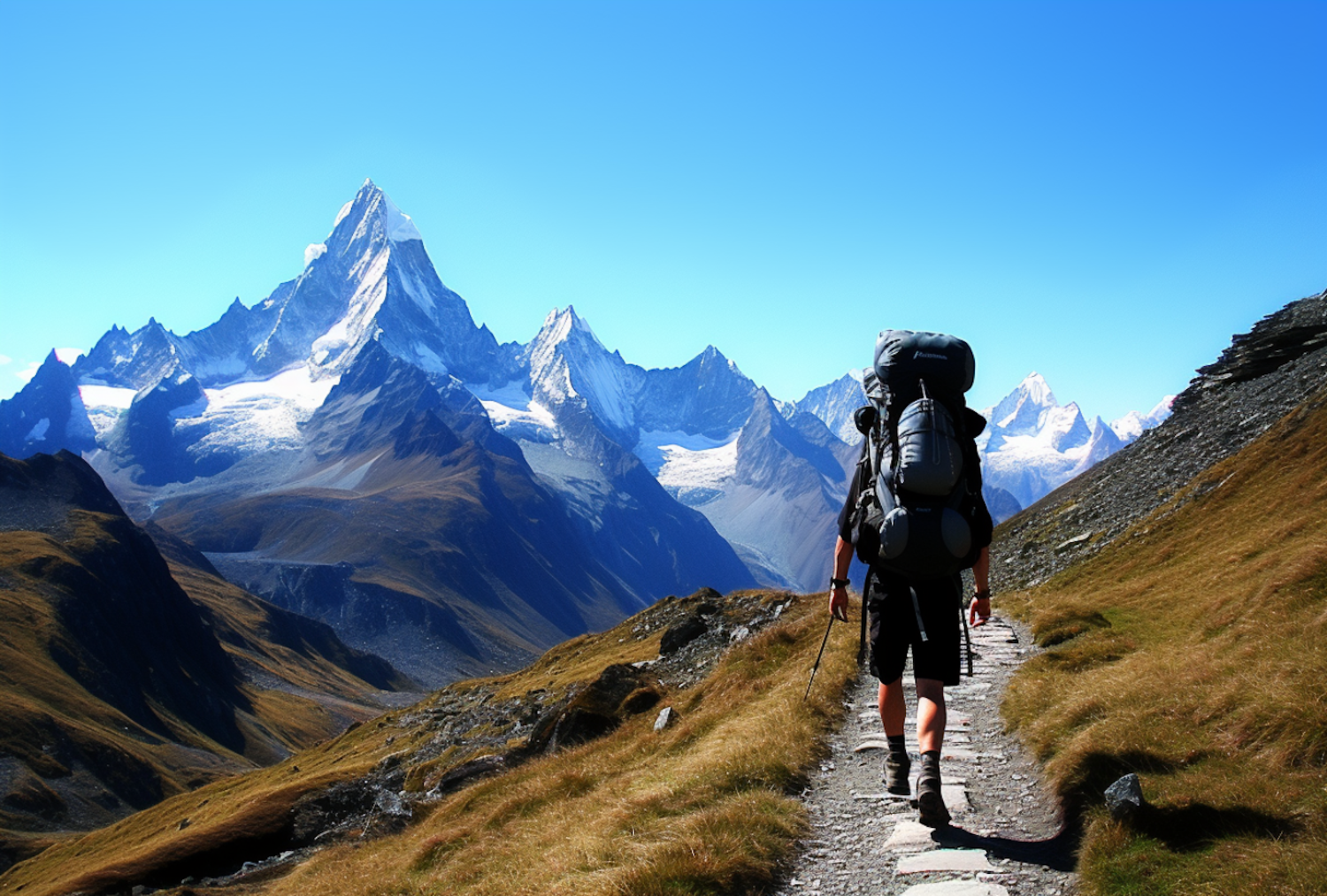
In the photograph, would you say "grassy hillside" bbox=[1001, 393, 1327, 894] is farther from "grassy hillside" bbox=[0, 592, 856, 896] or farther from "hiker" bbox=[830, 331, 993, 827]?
"grassy hillside" bbox=[0, 592, 856, 896]

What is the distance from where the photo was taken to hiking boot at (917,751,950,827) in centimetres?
883

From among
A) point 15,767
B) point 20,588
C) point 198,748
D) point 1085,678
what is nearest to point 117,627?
point 20,588

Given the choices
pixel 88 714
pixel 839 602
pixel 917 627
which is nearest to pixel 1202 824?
pixel 917 627

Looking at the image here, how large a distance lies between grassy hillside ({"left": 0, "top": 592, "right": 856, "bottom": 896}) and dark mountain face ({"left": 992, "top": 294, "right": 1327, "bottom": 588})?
12.3 meters

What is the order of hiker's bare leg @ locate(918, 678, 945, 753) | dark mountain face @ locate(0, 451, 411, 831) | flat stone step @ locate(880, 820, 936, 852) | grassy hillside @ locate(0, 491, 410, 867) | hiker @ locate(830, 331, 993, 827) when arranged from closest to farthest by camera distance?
1. flat stone step @ locate(880, 820, 936, 852)
2. hiker @ locate(830, 331, 993, 827)
3. hiker's bare leg @ locate(918, 678, 945, 753)
4. grassy hillside @ locate(0, 491, 410, 867)
5. dark mountain face @ locate(0, 451, 411, 831)

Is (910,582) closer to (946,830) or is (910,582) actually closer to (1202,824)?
(946,830)

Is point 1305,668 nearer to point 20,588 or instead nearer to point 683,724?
point 683,724

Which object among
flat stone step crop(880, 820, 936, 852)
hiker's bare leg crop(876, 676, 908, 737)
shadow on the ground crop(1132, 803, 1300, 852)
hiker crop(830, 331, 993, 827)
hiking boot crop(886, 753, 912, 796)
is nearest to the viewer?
shadow on the ground crop(1132, 803, 1300, 852)

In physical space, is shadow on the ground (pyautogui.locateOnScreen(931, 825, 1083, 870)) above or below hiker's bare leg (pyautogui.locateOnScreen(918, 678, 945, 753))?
below

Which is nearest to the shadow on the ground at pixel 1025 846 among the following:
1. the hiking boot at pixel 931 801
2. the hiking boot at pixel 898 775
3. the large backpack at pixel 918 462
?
the hiking boot at pixel 931 801

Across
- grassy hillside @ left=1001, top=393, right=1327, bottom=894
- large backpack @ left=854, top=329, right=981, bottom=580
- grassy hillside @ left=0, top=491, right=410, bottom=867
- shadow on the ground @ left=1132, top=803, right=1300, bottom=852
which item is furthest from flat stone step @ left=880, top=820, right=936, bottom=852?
grassy hillside @ left=0, top=491, right=410, bottom=867

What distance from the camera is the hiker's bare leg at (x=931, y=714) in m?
9.13

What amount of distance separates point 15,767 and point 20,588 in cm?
7228

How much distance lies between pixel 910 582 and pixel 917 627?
1.56 ft
